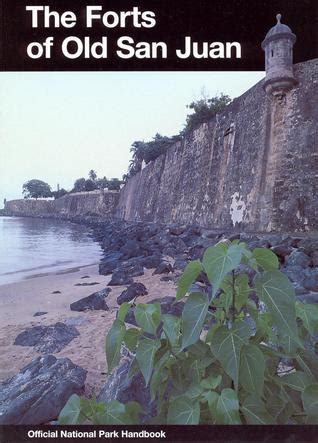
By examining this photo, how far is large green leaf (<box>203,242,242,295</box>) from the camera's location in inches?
34.9

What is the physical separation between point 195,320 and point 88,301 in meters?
4.50

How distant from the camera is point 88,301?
207 inches

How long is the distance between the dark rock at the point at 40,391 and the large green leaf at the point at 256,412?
5.00 ft

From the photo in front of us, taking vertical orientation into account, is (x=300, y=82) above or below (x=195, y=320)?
above

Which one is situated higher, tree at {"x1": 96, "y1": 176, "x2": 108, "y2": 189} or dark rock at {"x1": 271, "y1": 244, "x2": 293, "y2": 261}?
tree at {"x1": 96, "y1": 176, "x2": 108, "y2": 189}

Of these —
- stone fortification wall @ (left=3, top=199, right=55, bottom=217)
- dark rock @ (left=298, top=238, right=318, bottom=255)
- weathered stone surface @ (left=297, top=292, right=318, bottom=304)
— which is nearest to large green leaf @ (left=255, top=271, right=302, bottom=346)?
weathered stone surface @ (left=297, top=292, right=318, bottom=304)

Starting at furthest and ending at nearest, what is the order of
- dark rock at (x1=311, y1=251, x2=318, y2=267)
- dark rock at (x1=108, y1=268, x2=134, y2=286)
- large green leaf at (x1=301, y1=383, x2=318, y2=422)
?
1. dark rock at (x1=108, y1=268, x2=134, y2=286)
2. dark rock at (x1=311, y1=251, x2=318, y2=267)
3. large green leaf at (x1=301, y1=383, x2=318, y2=422)

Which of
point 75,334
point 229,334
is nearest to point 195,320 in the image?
point 229,334

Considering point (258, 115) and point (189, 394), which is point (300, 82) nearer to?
point (258, 115)

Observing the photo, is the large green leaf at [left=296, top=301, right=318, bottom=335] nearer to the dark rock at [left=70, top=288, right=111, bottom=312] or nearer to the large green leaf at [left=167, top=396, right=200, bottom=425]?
Answer: the large green leaf at [left=167, top=396, right=200, bottom=425]

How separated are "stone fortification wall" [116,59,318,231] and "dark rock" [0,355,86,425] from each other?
6.68 m

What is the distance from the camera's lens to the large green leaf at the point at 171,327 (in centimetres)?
108

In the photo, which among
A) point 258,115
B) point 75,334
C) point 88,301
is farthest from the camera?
point 258,115

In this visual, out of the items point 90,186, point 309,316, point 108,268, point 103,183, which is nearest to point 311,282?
point 309,316
